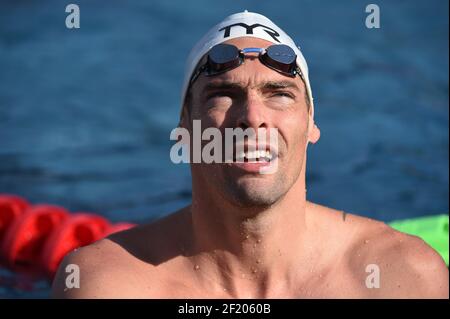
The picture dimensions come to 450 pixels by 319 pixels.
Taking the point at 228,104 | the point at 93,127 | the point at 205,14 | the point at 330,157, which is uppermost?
the point at 205,14

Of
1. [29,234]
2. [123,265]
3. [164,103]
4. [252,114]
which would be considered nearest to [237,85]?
[252,114]

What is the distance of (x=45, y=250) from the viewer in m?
5.26

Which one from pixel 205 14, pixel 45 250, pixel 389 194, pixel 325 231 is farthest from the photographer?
pixel 205 14

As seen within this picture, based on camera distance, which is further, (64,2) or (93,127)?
A: (64,2)

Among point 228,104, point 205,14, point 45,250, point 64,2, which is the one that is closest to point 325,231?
point 228,104

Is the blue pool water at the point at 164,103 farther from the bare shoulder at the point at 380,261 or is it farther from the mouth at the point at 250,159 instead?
the mouth at the point at 250,159

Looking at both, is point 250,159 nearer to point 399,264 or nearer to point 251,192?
point 251,192

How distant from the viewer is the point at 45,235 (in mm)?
5520

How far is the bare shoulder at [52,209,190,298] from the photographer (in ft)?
10.1

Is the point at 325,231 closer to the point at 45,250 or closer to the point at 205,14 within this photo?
the point at 45,250

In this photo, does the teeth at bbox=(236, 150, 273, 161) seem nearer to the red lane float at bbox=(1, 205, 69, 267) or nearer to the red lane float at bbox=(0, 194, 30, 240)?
the red lane float at bbox=(1, 205, 69, 267)

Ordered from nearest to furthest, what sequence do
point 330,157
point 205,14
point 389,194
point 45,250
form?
1. point 45,250
2. point 389,194
3. point 330,157
4. point 205,14

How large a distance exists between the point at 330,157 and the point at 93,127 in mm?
2043

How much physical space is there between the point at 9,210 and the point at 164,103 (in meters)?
2.46
